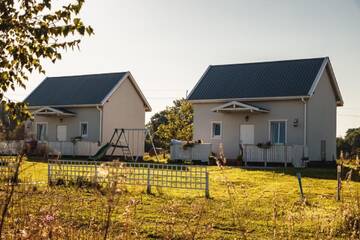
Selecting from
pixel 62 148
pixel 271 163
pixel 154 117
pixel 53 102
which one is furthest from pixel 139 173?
pixel 154 117

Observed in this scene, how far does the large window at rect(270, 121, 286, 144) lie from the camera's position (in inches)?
1097

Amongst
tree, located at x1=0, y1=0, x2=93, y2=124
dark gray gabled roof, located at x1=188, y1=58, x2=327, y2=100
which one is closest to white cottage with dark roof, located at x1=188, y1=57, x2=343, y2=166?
dark gray gabled roof, located at x1=188, y1=58, x2=327, y2=100

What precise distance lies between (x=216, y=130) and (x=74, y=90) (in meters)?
11.5

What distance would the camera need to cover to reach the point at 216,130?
3008cm

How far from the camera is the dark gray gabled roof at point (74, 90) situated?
3384 cm

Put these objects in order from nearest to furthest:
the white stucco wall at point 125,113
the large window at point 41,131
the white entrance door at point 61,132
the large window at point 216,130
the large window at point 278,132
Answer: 1. the large window at point 278,132
2. the large window at point 216,130
3. the white stucco wall at point 125,113
4. the white entrance door at point 61,132
5. the large window at point 41,131

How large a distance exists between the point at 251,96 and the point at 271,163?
13.5ft

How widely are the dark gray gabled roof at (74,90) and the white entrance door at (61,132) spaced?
157 cm

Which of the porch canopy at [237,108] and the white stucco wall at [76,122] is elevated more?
the porch canopy at [237,108]

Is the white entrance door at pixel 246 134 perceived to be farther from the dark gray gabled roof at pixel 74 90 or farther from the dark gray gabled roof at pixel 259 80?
the dark gray gabled roof at pixel 74 90

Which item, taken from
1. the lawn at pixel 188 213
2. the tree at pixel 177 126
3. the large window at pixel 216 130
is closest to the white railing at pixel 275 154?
the large window at pixel 216 130

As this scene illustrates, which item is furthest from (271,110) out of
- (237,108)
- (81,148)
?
(81,148)

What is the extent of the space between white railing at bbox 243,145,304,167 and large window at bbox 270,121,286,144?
53.4 inches

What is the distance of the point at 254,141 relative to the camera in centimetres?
2848
